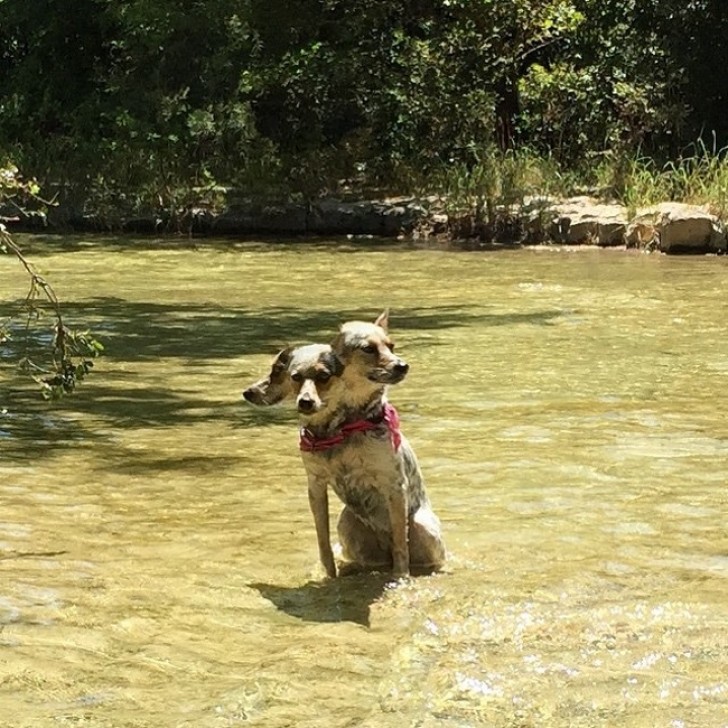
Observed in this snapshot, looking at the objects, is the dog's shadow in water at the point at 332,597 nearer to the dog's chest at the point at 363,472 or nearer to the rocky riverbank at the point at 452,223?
the dog's chest at the point at 363,472

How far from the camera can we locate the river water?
179 inches

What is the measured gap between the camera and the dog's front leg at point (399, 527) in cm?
566

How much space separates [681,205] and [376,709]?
18.5 meters

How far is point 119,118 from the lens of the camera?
1116 inches

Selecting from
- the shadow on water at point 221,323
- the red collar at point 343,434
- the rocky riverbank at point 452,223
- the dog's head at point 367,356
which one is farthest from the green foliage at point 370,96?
the dog's head at point 367,356

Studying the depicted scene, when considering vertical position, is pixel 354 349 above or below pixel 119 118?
below

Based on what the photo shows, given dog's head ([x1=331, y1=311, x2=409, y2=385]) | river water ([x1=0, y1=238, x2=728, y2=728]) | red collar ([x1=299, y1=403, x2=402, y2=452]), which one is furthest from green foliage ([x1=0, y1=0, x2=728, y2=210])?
dog's head ([x1=331, y1=311, x2=409, y2=385])

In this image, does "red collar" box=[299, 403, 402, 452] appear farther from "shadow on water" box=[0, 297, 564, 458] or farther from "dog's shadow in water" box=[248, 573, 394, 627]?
"shadow on water" box=[0, 297, 564, 458]

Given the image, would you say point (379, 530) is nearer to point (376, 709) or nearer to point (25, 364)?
point (376, 709)

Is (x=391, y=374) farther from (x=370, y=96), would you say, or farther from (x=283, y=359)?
(x=370, y=96)

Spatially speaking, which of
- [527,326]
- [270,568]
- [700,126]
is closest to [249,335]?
[527,326]

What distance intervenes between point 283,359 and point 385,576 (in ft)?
3.23

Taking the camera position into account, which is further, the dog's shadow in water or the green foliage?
the green foliage

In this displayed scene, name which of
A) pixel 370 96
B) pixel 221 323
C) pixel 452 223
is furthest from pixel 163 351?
pixel 370 96
